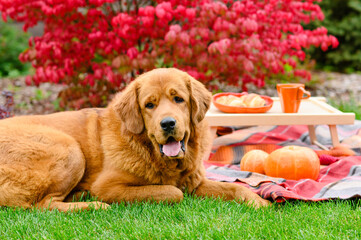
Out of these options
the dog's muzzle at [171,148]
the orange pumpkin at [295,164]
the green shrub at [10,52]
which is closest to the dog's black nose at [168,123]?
the dog's muzzle at [171,148]

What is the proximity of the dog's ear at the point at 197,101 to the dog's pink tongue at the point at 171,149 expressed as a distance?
30 centimetres

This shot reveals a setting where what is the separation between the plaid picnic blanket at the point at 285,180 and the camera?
3.65 meters

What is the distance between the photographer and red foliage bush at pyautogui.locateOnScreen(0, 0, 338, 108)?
19.4 feet

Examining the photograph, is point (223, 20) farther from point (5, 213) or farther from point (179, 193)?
point (5, 213)

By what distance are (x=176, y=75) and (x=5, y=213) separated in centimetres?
176

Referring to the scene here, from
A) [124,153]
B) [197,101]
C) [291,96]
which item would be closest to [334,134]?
[291,96]

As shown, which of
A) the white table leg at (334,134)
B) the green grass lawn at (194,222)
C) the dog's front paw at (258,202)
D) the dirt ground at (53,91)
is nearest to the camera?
the green grass lawn at (194,222)

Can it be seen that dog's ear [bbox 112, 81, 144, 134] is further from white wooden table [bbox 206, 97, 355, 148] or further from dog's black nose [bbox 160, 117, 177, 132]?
white wooden table [bbox 206, 97, 355, 148]

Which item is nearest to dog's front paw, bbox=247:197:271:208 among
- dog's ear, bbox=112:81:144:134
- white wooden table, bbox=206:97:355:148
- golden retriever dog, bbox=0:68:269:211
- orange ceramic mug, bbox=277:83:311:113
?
golden retriever dog, bbox=0:68:269:211

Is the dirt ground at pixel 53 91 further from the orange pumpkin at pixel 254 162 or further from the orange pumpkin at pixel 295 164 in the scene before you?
the orange pumpkin at pixel 295 164

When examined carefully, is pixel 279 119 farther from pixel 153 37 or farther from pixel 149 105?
pixel 153 37

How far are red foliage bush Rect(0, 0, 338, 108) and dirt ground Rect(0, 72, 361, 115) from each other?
Result: 3.91ft

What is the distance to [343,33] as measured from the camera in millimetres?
11211

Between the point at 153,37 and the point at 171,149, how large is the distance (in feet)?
10.8
